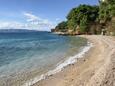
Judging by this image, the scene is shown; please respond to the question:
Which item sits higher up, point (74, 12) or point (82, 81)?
point (74, 12)

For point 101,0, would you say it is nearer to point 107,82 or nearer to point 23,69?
point 23,69

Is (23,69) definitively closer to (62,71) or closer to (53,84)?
(62,71)

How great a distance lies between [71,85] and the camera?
1281 centimetres

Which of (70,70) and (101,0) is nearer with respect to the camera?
(70,70)

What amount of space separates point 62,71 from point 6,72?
4.25 m

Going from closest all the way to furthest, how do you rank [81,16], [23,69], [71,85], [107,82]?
[107,82] → [71,85] → [23,69] → [81,16]

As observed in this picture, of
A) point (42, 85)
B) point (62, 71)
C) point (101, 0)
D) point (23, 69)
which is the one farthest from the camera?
point (101, 0)

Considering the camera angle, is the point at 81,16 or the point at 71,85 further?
the point at 81,16

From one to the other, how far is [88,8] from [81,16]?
19.4 feet

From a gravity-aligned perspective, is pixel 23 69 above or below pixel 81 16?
below

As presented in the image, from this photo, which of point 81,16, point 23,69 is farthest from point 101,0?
point 23,69

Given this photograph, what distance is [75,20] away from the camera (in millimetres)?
111312

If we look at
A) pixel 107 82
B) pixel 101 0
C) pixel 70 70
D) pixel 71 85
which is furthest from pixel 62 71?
pixel 101 0

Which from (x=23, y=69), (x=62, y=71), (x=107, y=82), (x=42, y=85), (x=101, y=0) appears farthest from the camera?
(x=101, y=0)
